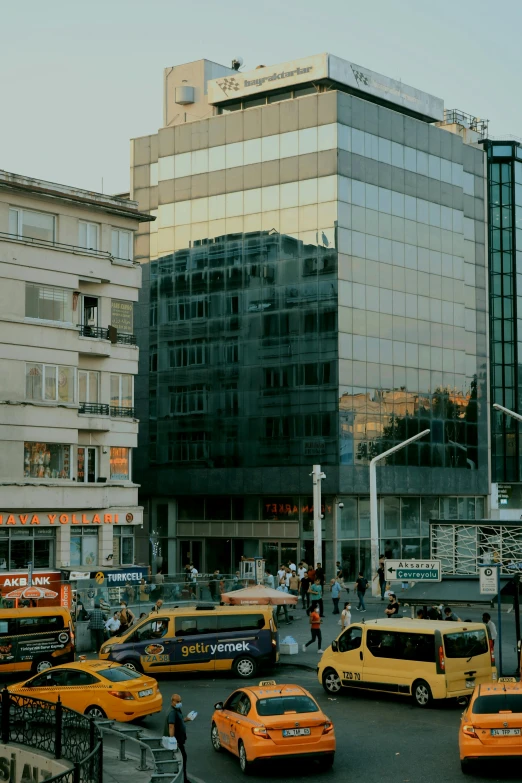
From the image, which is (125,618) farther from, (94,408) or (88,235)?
(88,235)

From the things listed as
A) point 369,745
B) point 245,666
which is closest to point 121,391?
point 245,666

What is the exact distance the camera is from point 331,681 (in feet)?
98.0

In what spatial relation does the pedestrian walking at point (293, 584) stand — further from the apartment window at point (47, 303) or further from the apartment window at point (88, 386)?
the apartment window at point (47, 303)

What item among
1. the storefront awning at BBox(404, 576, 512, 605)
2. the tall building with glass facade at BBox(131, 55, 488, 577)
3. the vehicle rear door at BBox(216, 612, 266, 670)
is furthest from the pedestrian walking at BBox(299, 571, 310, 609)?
the vehicle rear door at BBox(216, 612, 266, 670)

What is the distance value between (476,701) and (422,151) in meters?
55.0

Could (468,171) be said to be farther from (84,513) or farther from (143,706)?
(143,706)

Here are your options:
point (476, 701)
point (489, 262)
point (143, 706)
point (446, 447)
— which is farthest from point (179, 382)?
point (476, 701)

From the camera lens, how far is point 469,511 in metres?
76.7

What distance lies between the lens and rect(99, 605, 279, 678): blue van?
108 ft

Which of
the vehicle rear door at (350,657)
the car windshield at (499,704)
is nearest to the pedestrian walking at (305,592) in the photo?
the vehicle rear door at (350,657)

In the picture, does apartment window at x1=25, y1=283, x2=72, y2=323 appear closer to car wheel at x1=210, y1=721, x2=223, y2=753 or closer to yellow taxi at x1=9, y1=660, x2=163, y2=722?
yellow taxi at x1=9, y1=660, x2=163, y2=722

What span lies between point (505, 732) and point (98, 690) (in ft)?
30.5

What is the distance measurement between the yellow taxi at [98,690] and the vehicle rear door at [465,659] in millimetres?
6927

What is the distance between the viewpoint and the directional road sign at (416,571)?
121 feet
